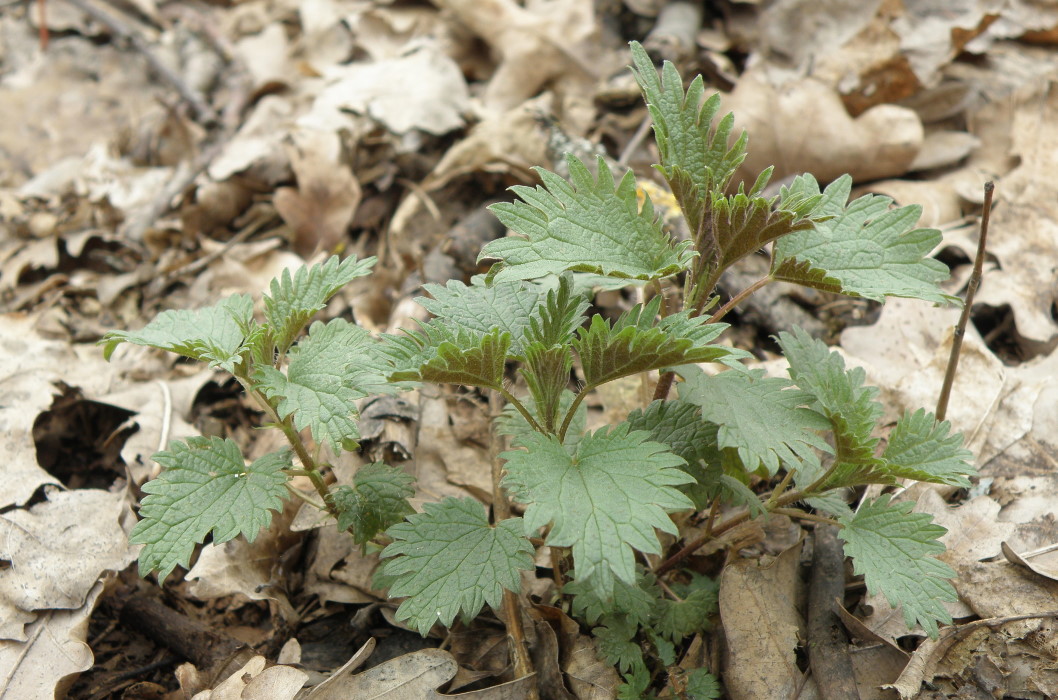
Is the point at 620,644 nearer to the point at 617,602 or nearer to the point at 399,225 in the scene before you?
the point at 617,602

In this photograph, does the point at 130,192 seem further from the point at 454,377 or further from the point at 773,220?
the point at 773,220

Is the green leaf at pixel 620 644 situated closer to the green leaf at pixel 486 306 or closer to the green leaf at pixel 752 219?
the green leaf at pixel 486 306

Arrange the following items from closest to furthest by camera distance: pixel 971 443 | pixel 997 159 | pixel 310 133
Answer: pixel 971 443 < pixel 997 159 < pixel 310 133

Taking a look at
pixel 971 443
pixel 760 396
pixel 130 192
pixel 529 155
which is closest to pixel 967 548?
pixel 971 443

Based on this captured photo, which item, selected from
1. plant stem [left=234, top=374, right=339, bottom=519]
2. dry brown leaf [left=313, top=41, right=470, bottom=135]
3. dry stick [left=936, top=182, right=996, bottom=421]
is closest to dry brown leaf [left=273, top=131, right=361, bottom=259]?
dry brown leaf [left=313, top=41, right=470, bottom=135]

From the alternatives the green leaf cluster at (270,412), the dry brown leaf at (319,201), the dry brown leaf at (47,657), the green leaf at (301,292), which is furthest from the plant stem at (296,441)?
the dry brown leaf at (319,201)

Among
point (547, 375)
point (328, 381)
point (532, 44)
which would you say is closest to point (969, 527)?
point (547, 375)

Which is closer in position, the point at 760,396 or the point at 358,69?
the point at 760,396
